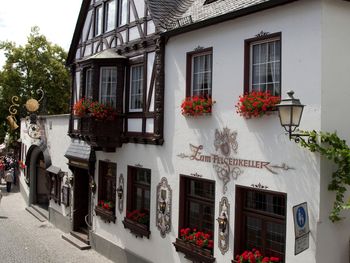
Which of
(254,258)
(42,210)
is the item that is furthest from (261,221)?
(42,210)

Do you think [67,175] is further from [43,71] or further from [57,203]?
[43,71]

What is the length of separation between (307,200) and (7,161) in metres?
34.0

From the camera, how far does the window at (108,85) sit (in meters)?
13.2

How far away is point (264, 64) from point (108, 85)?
19.4ft

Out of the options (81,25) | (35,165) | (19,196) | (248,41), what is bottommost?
(19,196)

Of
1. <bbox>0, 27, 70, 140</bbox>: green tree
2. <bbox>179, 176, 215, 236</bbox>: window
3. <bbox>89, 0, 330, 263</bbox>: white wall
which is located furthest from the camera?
<bbox>0, 27, 70, 140</bbox>: green tree

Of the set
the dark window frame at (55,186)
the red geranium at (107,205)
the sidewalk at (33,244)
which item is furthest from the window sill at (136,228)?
the dark window frame at (55,186)

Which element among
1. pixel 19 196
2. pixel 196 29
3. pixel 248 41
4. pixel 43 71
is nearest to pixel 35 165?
pixel 19 196

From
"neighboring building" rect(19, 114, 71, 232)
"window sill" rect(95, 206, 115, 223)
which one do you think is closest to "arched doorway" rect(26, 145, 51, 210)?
"neighboring building" rect(19, 114, 71, 232)

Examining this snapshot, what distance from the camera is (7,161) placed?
1471 inches

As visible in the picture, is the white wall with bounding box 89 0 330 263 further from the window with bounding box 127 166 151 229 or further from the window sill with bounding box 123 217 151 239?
the window with bounding box 127 166 151 229

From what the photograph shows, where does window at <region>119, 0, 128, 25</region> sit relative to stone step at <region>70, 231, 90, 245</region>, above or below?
above

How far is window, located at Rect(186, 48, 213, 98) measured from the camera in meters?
10.0

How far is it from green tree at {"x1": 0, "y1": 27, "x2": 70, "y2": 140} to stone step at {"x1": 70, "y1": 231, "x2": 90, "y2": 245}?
1997 cm
